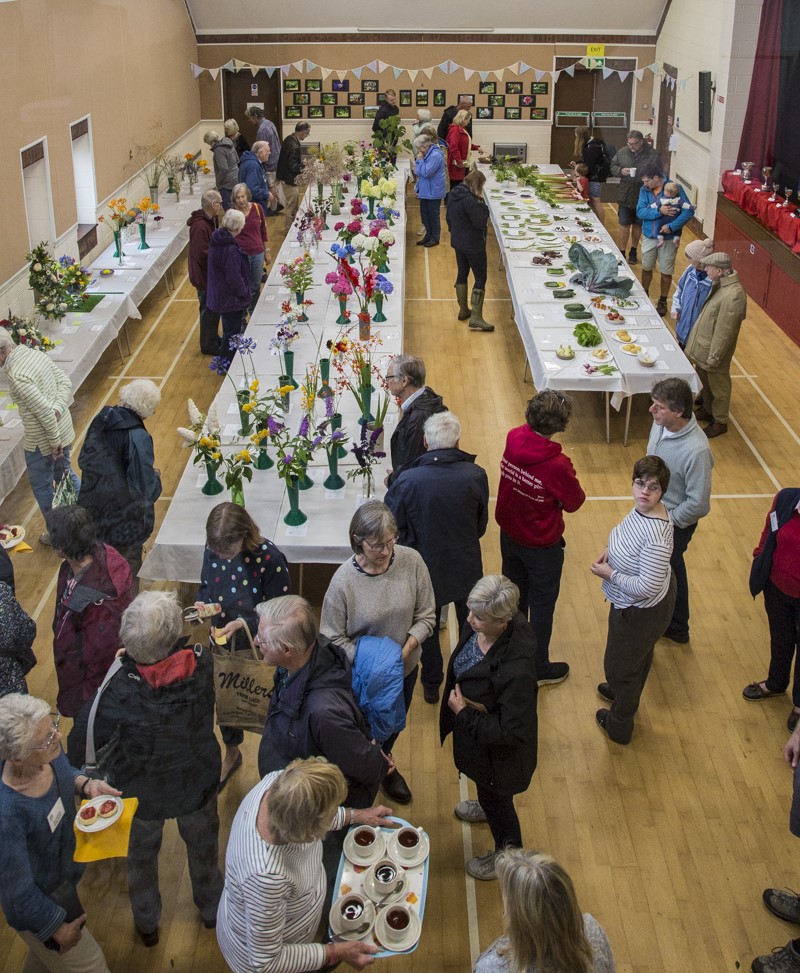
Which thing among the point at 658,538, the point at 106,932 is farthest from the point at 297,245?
the point at 106,932

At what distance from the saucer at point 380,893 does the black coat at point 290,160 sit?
1102 cm

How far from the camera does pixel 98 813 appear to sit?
117 inches

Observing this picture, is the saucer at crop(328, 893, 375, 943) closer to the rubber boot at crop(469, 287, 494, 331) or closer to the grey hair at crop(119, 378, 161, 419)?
the grey hair at crop(119, 378, 161, 419)

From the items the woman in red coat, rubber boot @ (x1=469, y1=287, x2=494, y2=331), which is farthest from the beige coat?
the woman in red coat

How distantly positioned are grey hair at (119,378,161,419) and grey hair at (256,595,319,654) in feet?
6.81

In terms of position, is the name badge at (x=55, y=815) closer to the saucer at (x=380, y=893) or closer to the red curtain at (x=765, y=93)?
the saucer at (x=380, y=893)

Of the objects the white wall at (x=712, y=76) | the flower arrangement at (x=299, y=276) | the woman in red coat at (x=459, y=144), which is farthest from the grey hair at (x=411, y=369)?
the woman in red coat at (x=459, y=144)

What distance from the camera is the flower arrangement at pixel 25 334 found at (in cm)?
700

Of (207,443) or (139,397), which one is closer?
(139,397)

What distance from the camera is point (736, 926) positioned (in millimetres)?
3572

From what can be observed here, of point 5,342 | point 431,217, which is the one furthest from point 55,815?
point 431,217

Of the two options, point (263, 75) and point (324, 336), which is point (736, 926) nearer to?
point (324, 336)

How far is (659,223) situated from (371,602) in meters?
6.67

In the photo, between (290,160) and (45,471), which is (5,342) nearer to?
(45,471)
